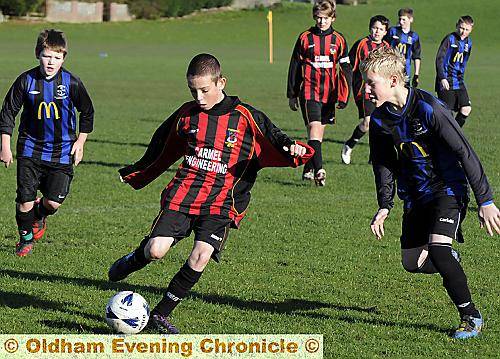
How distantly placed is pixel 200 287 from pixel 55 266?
130 centimetres

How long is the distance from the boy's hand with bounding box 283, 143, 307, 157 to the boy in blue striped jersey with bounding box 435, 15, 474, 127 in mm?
9791

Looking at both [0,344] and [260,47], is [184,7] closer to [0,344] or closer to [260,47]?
[260,47]

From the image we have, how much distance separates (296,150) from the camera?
19.9 feet

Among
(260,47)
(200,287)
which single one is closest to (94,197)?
(200,287)

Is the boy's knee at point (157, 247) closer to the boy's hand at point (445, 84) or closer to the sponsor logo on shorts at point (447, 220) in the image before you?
the sponsor logo on shorts at point (447, 220)

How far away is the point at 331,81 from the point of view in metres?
12.4

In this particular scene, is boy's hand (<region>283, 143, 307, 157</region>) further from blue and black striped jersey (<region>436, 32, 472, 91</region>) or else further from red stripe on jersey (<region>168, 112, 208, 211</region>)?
blue and black striped jersey (<region>436, 32, 472, 91</region>)

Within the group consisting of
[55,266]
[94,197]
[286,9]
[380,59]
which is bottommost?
[286,9]

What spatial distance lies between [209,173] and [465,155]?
155 centimetres

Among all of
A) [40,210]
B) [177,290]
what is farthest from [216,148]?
[40,210]

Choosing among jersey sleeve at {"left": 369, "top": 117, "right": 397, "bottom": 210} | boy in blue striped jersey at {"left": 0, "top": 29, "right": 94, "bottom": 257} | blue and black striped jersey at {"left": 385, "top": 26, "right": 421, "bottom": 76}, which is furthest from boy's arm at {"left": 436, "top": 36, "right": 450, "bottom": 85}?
jersey sleeve at {"left": 369, "top": 117, "right": 397, "bottom": 210}

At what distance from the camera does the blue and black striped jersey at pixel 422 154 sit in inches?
223

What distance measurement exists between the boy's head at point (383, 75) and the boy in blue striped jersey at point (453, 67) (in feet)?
32.4

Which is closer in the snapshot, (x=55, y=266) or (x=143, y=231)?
(x=55, y=266)
